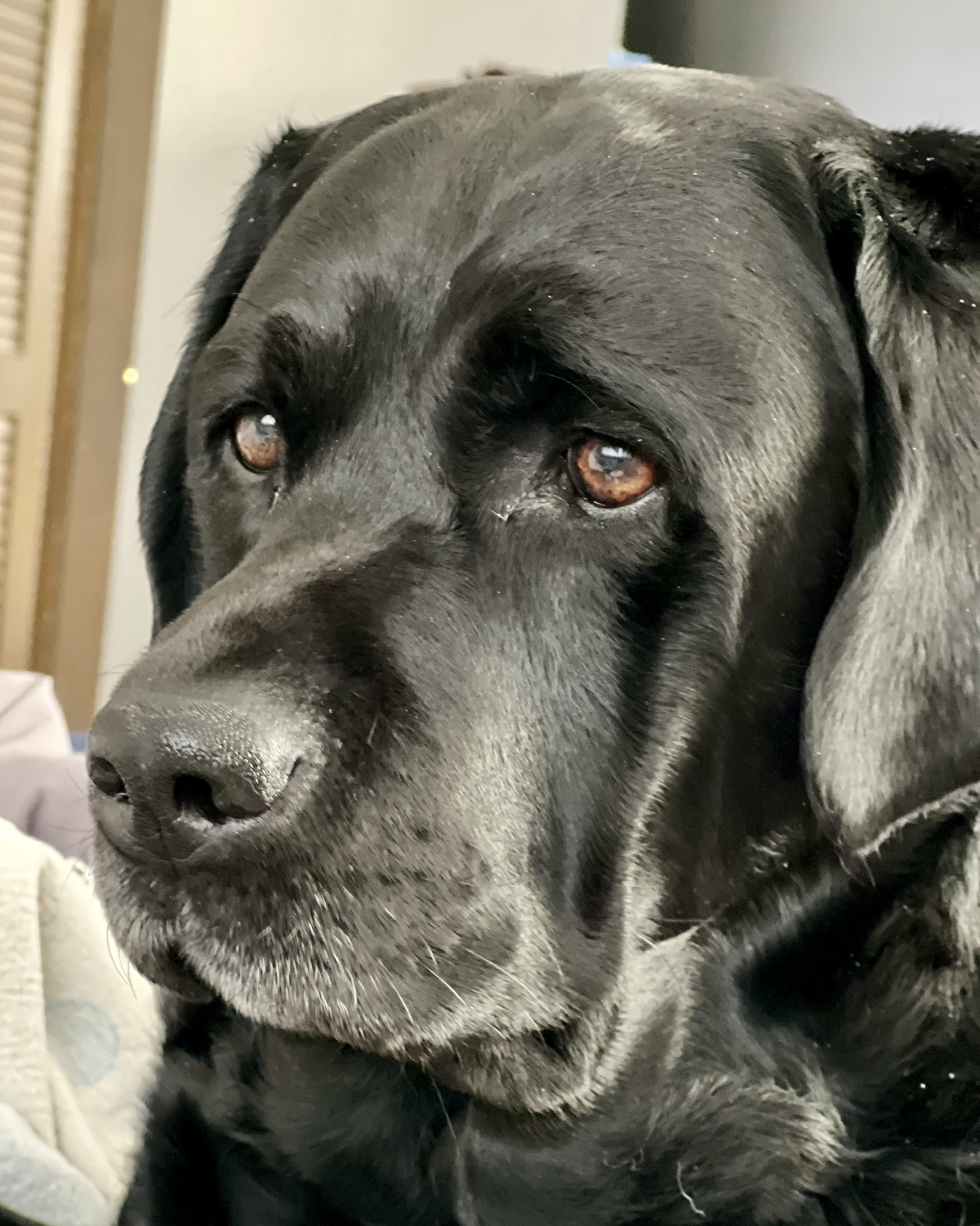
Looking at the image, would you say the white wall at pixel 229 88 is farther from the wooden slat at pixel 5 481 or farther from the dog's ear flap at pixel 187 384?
the dog's ear flap at pixel 187 384

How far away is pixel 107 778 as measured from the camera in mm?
703

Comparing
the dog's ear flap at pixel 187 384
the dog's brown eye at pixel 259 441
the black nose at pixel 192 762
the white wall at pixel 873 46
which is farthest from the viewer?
the white wall at pixel 873 46

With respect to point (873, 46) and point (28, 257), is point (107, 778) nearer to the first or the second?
point (873, 46)

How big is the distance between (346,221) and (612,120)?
21 cm

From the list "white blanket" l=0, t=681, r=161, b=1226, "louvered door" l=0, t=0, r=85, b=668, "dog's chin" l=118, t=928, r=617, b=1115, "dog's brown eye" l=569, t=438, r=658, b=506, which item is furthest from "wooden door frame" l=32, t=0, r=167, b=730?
"dog's brown eye" l=569, t=438, r=658, b=506

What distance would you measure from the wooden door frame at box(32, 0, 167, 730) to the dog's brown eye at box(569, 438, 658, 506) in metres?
2.30

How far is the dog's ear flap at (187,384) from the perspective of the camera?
3.73 ft

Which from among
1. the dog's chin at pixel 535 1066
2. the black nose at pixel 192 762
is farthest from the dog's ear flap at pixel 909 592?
the black nose at pixel 192 762

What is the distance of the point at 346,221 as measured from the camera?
903mm

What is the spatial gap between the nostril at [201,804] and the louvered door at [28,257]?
2.37m

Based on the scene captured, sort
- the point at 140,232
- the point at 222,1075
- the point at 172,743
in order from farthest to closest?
the point at 140,232 < the point at 222,1075 < the point at 172,743

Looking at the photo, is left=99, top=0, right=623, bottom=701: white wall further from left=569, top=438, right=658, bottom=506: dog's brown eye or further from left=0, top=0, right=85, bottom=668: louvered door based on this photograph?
left=569, top=438, right=658, bottom=506: dog's brown eye

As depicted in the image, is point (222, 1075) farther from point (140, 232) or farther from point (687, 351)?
point (140, 232)

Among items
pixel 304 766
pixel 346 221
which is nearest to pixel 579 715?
pixel 304 766
